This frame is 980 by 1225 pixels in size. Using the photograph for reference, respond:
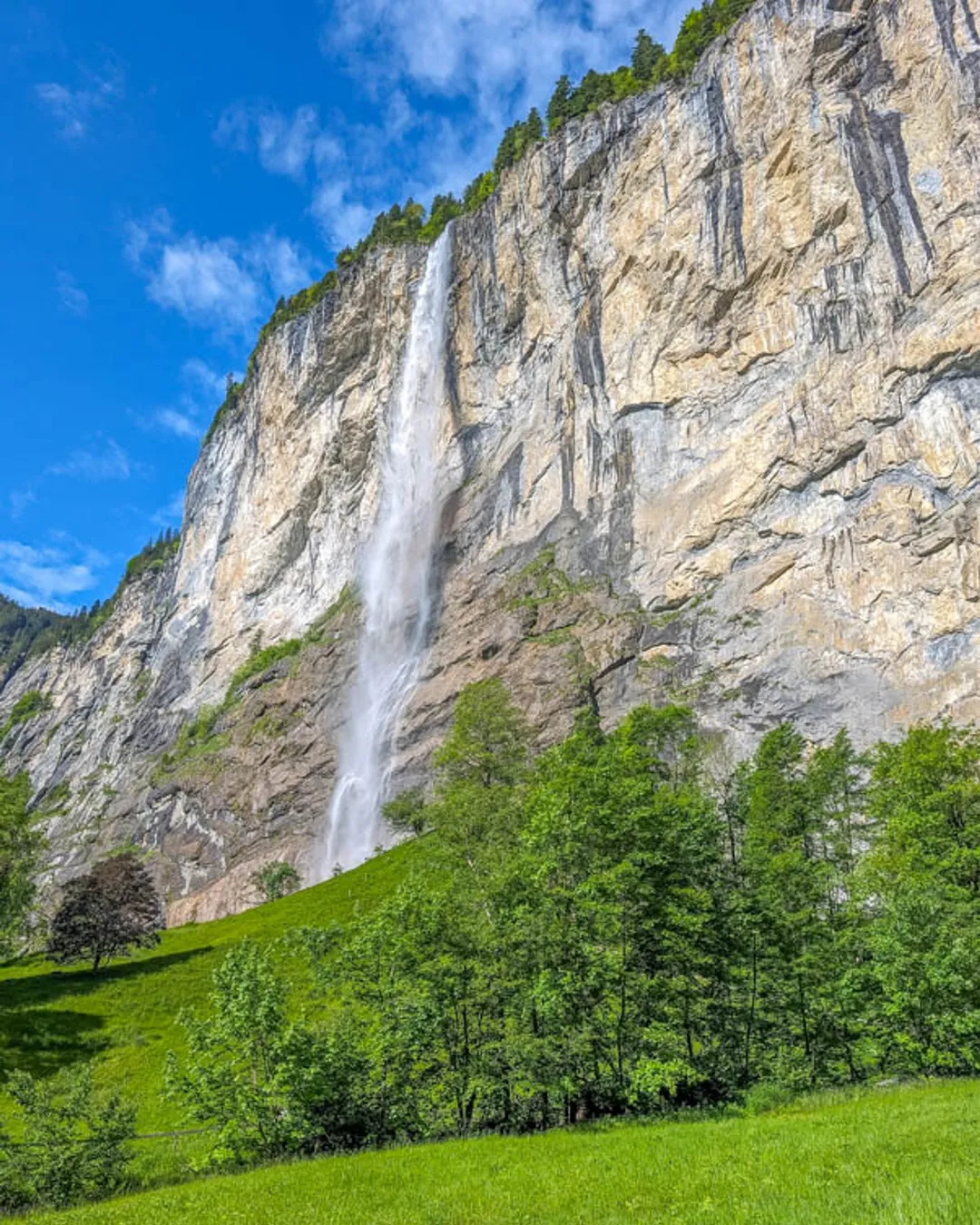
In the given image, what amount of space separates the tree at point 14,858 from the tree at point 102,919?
8.69 meters

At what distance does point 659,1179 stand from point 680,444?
63370 mm

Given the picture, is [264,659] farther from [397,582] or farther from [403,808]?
[403,808]

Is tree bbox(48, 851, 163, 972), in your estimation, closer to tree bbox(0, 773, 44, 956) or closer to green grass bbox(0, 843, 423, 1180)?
green grass bbox(0, 843, 423, 1180)

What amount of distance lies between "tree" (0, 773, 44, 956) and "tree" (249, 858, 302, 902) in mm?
28688

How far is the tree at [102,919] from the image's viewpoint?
4891 centimetres

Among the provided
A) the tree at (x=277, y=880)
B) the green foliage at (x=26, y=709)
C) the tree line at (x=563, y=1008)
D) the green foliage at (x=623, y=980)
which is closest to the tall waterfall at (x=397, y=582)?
the tree at (x=277, y=880)

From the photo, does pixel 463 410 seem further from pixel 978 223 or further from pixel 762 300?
pixel 978 223

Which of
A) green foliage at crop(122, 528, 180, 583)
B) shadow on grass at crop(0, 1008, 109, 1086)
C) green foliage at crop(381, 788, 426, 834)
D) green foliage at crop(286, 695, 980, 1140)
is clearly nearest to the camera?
green foliage at crop(286, 695, 980, 1140)

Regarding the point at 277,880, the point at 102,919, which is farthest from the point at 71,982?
the point at 277,880

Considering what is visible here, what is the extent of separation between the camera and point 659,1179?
36.9 ft

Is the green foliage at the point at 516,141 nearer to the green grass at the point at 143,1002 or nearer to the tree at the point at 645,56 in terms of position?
the tree at the point at 645,56

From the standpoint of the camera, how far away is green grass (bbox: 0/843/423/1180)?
29.2 meters

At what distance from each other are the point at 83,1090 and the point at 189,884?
6593cm

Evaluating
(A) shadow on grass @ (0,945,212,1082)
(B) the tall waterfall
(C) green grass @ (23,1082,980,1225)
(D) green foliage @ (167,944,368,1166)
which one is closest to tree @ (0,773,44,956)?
(A) shadow on grass @ (0,945,212,1082)
